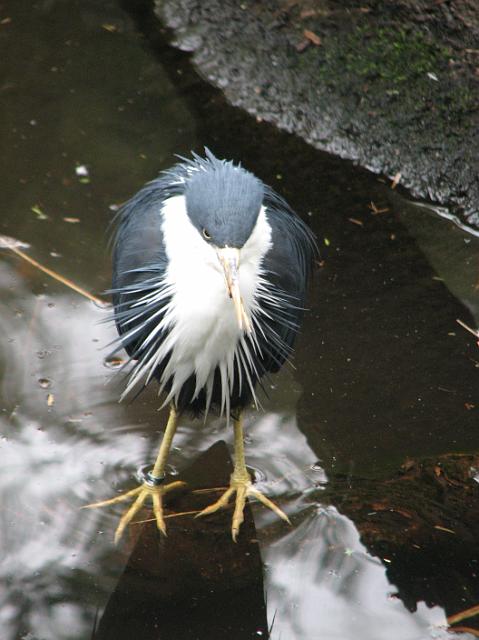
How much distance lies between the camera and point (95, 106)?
5.58m

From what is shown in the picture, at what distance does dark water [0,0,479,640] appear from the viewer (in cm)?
332

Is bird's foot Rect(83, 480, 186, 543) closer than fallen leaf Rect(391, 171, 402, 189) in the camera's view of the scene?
Yes

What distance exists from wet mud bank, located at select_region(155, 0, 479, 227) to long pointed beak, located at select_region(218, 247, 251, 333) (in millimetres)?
2768

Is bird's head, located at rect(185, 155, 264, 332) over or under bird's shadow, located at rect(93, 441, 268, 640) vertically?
over

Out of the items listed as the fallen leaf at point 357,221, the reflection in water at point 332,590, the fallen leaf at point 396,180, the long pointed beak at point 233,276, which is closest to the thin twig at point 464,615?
the reflection in water at point 332,590

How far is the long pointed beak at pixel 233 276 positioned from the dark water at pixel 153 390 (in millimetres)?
1236

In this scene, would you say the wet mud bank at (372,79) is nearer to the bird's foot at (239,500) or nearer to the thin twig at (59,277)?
the thin twig at (59,277)

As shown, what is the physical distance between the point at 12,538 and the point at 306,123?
329cm

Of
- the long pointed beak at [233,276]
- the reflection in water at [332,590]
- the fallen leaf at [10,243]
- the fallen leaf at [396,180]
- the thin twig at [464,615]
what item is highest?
the long pointed beak at [233,276]

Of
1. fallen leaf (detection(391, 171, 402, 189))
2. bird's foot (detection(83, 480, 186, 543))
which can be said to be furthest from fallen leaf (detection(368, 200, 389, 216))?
bird's foot (detection(83, 480, 186, 543))

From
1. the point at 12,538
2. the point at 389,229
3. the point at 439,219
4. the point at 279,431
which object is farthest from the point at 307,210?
the point at 12,538

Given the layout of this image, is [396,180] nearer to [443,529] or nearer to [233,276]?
[443,529]

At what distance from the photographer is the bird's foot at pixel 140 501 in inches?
139

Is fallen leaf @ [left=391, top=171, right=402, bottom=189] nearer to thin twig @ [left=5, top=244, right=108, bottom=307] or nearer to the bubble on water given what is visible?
thin twig @ [left=5, top=244, right=108, bottom=307]
